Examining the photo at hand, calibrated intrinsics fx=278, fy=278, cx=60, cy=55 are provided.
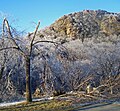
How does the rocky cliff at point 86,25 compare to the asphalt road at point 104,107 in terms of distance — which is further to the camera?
the rocky cliff at point 86,25

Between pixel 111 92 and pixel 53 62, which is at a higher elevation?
pixel 53 62

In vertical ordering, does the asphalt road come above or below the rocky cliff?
below

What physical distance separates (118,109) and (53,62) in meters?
4.95

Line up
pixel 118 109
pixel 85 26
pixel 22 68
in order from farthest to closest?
pixel 85 26 → pixel 22 68 → pixel 118 109

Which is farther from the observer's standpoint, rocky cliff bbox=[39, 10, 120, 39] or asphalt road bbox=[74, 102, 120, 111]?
rocky cliff bbox=[39, 10, 120, 39]

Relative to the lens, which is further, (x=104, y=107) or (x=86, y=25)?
(x=86, y=25)

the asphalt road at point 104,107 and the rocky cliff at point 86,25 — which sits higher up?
the rocky cliff at point 86,25

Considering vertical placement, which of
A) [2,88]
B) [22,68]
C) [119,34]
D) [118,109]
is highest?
[119,34]

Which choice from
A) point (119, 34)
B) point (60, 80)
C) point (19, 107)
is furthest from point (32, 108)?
point (119, 34)

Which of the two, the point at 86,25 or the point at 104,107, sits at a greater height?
the point at 86,25

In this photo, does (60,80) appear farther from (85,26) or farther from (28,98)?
(85,26)

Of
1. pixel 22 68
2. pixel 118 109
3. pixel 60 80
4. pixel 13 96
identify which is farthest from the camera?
pixel 60 80

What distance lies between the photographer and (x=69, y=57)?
1472 cm

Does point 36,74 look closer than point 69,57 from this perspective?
No
